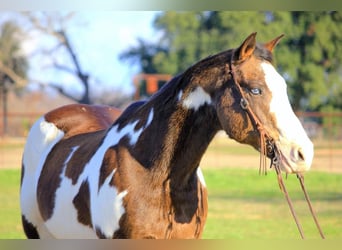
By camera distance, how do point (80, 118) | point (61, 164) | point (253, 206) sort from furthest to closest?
point (253, 206) < point (80, 118) < point (61, 164)

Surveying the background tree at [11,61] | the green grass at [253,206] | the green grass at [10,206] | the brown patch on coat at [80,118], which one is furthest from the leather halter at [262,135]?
the background tree at [11,61]

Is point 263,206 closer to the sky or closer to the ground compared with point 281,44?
closer to the sky

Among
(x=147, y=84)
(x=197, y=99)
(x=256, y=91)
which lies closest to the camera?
(x=256, y=91)

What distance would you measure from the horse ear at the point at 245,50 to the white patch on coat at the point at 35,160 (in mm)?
1657

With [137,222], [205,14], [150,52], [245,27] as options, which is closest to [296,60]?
[245,27]

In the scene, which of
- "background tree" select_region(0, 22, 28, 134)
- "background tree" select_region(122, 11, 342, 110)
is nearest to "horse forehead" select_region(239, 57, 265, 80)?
"background tree" select_region(122, 11, 342, 110)

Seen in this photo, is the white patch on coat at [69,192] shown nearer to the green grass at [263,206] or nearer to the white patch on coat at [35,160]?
the white patch on coat at [35,160]

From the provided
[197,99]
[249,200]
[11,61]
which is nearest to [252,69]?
[197,99]

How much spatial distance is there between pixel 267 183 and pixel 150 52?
11.1 meters

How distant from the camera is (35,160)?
3.96 metres

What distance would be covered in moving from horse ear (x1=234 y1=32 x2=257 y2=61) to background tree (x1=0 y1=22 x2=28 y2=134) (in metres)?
16.8

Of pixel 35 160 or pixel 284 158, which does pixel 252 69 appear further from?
pixel 35 160

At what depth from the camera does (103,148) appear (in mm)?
2924

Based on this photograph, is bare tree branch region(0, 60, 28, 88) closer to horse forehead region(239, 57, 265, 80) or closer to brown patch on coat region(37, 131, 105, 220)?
brown patch on coat region(37, 131, 105, 220)
